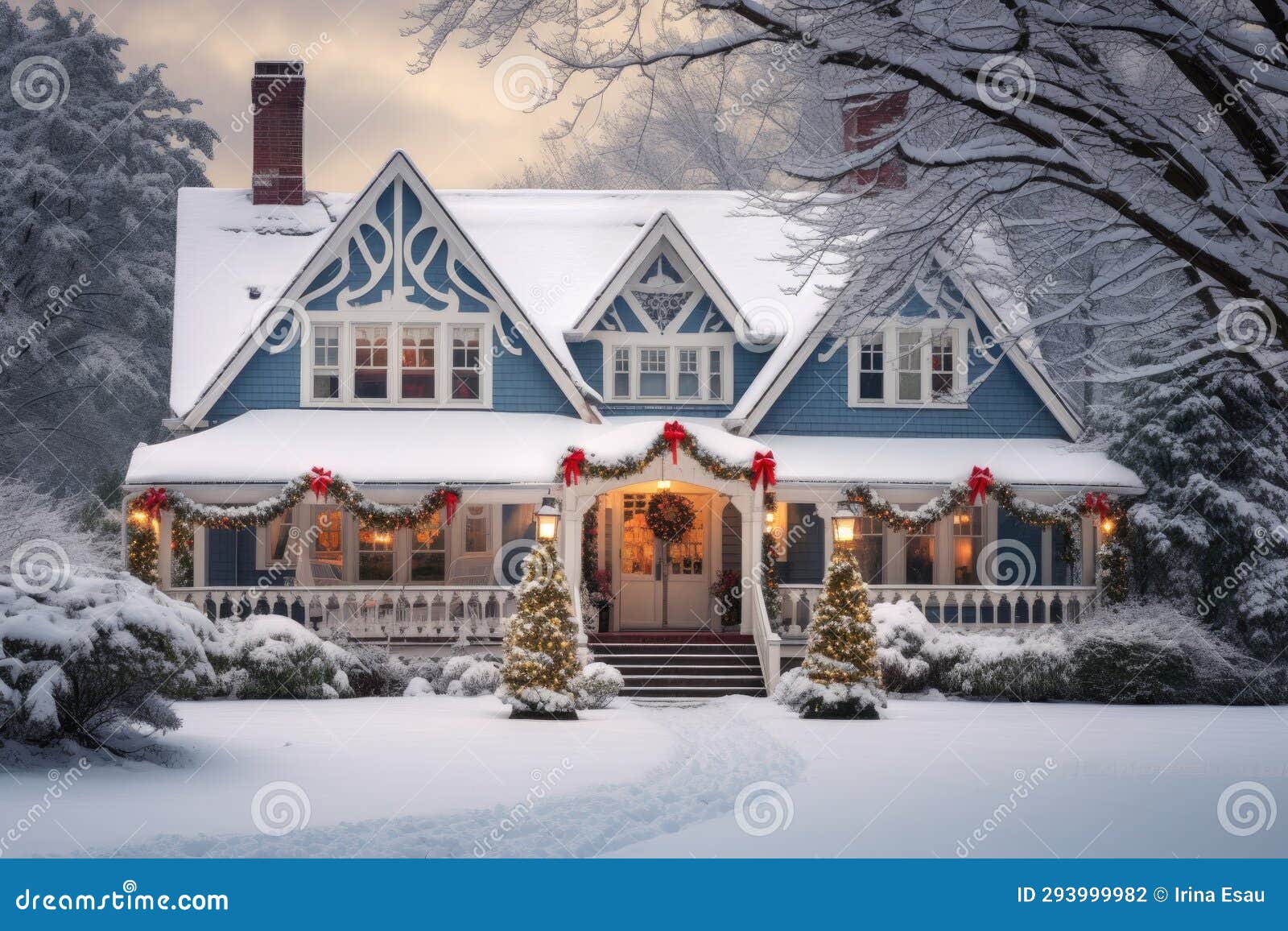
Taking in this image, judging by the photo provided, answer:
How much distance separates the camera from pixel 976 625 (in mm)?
21109

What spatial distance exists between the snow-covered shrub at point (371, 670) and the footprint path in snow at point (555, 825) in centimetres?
684

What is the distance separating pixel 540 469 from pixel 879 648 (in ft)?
18.0

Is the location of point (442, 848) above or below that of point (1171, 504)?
below

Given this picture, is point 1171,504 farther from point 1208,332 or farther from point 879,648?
point 1208,332

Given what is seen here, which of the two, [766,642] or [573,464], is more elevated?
[573,464]

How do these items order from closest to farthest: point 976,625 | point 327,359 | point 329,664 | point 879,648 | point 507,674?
point 507,674
point 329,664
point 879,648
point 976,625
point 327,359

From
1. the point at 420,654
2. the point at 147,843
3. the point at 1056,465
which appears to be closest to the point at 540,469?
the point at 420,654

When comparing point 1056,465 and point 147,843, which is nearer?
point 147,843

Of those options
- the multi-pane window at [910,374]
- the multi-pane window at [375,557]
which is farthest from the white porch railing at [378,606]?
the multi-pane window at [910,374]

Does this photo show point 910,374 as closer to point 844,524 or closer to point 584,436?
point 584,436
